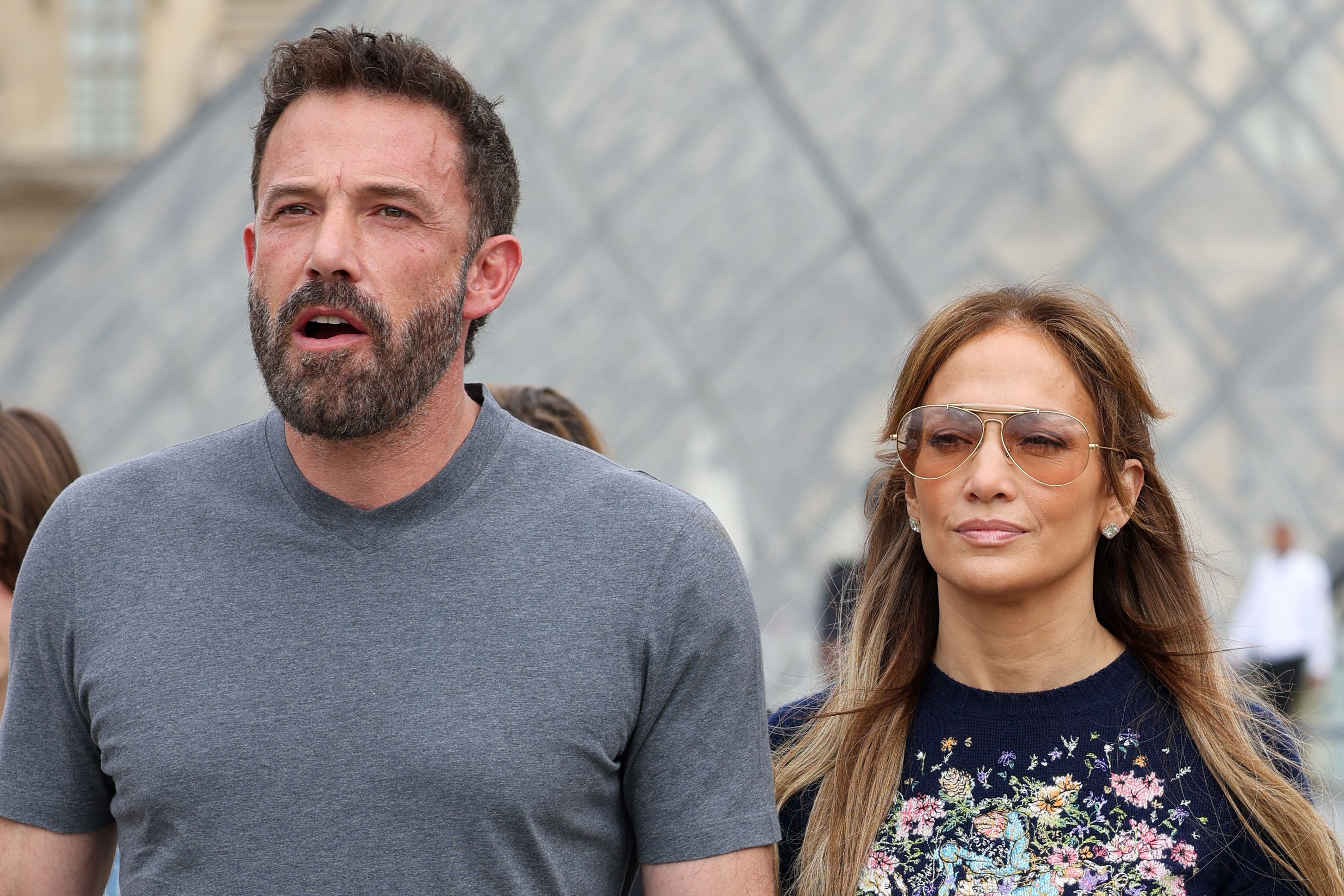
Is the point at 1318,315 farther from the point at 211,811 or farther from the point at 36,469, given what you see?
the point at 211,811

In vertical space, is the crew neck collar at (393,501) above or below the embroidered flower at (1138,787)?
above

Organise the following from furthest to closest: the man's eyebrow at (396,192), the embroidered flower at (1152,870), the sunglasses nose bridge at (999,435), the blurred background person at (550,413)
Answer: the blurred background person at (550,413), the sunglasses nose bridge at (999,435), the embroidered flower at (1152,870), the man's eyebrow at (396,192)

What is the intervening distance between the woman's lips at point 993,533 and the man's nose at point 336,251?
0.76m

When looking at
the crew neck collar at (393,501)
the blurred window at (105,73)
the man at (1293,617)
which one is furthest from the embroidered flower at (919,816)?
the blurred window at (105,73)

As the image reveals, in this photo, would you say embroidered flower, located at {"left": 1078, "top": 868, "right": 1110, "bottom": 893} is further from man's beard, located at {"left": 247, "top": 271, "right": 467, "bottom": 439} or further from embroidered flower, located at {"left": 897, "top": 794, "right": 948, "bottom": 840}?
man's beard, located at {"left": 247, "top": 271, "right": 467, "bottom": 439}

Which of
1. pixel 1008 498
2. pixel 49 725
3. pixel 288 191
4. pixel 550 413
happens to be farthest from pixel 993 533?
pixel 550 413

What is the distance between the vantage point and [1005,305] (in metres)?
2.15

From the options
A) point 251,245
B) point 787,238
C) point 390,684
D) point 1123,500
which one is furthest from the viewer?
point 787,238

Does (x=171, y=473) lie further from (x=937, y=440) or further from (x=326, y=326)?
(x=937, y=440)

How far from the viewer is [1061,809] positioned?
77.3 inches

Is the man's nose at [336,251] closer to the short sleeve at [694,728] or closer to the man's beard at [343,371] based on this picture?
the man's beard at [343,371]

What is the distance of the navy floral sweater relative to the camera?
6.31ft

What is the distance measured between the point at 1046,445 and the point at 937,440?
0.13 m

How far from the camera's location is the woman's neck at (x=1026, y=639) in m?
2.05
